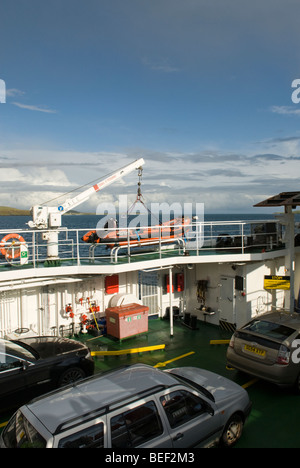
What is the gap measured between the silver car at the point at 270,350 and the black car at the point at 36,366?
11.3 feet

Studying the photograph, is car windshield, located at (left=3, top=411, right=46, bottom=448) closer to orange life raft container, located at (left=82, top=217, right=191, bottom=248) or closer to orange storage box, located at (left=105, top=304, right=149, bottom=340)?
orange storage box, located at (left=105, top=304, right=149, bottom=340)

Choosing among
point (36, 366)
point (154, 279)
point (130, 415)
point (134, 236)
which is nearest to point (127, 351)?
point (36, 366)

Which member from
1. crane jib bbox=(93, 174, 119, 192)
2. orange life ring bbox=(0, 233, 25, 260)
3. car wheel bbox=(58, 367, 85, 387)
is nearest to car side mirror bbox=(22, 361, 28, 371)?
car wheel bbox=(58, 367, 85, 387)

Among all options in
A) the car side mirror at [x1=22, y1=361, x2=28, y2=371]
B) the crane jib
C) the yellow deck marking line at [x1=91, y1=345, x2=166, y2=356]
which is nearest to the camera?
the car side mirror at [x1=22, y1=361, x2=28, y2=371]

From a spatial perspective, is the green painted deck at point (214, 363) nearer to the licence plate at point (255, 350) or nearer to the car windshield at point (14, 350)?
A: the licence plate at point (255, 350)

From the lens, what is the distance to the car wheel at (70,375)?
23.5 ft

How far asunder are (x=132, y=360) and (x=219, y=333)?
3.59 metres

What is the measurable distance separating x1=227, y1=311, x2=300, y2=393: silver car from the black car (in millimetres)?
3450

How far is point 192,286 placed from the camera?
42.5 ft

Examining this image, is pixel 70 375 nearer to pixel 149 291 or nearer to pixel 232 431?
pixel 232 431

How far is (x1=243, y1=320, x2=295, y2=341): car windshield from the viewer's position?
7.20 m

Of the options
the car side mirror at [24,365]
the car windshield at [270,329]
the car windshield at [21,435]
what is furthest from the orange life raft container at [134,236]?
the car windshield at [21,435]

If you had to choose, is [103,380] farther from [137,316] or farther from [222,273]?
[222,273]
